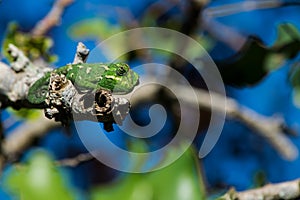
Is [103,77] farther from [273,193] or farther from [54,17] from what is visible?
[54,17]

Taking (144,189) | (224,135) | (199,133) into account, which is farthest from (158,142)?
(144,189)

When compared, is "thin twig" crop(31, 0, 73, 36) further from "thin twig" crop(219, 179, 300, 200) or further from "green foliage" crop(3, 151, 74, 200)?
"thin twig" crop(219, 179, 300, 200)

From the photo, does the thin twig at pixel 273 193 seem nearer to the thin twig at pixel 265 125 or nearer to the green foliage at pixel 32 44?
the green foliage at pixel 32 44

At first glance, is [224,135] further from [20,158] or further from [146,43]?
[20,158]

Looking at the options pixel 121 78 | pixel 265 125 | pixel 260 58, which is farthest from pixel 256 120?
pixel 121 78

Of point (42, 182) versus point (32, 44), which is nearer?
point (42, 182)
